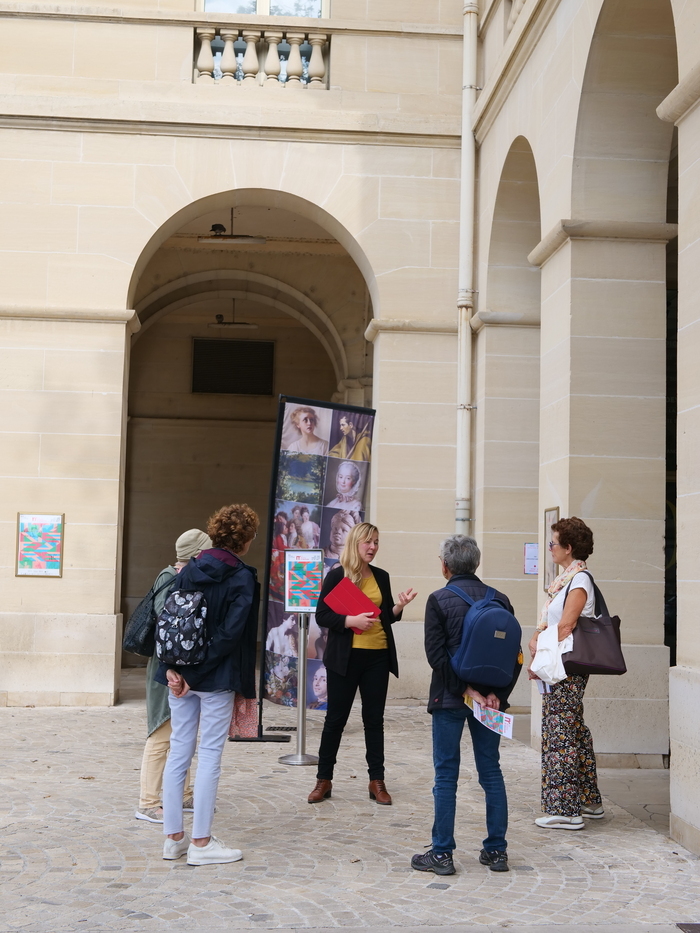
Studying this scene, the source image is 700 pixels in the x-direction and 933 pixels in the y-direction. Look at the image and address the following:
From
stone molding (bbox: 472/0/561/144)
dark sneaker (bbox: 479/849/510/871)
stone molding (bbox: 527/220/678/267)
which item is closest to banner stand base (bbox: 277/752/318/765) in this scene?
dark sneaker (bbox: 479/849/510/871)

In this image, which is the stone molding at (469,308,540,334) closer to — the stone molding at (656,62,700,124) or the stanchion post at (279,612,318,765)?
the stanchion post at (279,612,318,765)

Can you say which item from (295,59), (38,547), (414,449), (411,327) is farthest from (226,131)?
(38,547)

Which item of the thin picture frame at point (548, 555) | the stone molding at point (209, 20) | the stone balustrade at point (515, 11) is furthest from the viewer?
the stone molding at point (209, 20)

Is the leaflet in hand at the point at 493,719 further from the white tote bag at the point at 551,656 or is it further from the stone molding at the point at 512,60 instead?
the stone molding at the point at 512,60

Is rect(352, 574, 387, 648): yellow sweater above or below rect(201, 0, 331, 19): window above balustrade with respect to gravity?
below

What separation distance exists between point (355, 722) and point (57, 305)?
4605 mm

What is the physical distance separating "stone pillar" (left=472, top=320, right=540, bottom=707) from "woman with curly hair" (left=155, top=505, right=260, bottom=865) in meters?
4.97

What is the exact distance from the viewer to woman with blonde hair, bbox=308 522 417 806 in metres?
5.89

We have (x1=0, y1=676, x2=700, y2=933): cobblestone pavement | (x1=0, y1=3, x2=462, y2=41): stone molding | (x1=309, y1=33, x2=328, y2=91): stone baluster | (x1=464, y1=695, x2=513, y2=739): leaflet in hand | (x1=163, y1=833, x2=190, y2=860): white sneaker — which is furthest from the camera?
(x1=309, y1=33, x2=328, y2=91): stone baluster

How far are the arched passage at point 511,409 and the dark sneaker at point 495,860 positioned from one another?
4.73 m

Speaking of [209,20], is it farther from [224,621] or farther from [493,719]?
[493,719]

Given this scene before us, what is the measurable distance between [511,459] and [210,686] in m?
5.39

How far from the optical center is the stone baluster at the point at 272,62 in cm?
1019

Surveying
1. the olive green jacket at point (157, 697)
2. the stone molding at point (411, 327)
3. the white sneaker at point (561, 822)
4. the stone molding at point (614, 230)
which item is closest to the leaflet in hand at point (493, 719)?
the white sneaker at point (561, 822)
